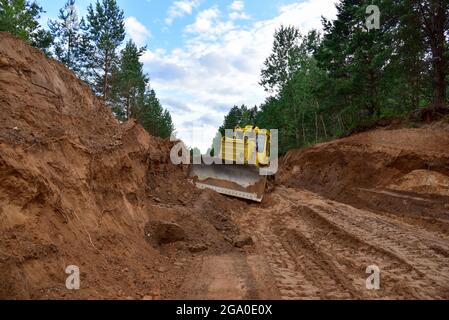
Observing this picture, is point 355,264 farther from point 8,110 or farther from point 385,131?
point 385,131

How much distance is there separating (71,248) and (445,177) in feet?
38.6

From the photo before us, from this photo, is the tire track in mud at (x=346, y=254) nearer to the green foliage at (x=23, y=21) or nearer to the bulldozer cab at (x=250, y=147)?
the bulldozer cab at (x=250, y=147)

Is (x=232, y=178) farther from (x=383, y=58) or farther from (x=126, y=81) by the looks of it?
(x=126, y=81)

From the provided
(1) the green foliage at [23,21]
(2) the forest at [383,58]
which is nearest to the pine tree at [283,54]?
(2) the forest at [383,58]

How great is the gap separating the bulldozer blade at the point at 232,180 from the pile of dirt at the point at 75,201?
3.91 meters

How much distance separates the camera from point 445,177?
12.7 metres

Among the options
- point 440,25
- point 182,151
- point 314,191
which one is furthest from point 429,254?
point 440,25

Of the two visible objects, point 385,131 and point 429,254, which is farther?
point 385,131

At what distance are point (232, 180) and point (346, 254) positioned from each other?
758cm

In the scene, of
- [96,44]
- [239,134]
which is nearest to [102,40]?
[96,44]

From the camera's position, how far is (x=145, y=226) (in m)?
7.93

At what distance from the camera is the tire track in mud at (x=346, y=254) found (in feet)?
18.1
